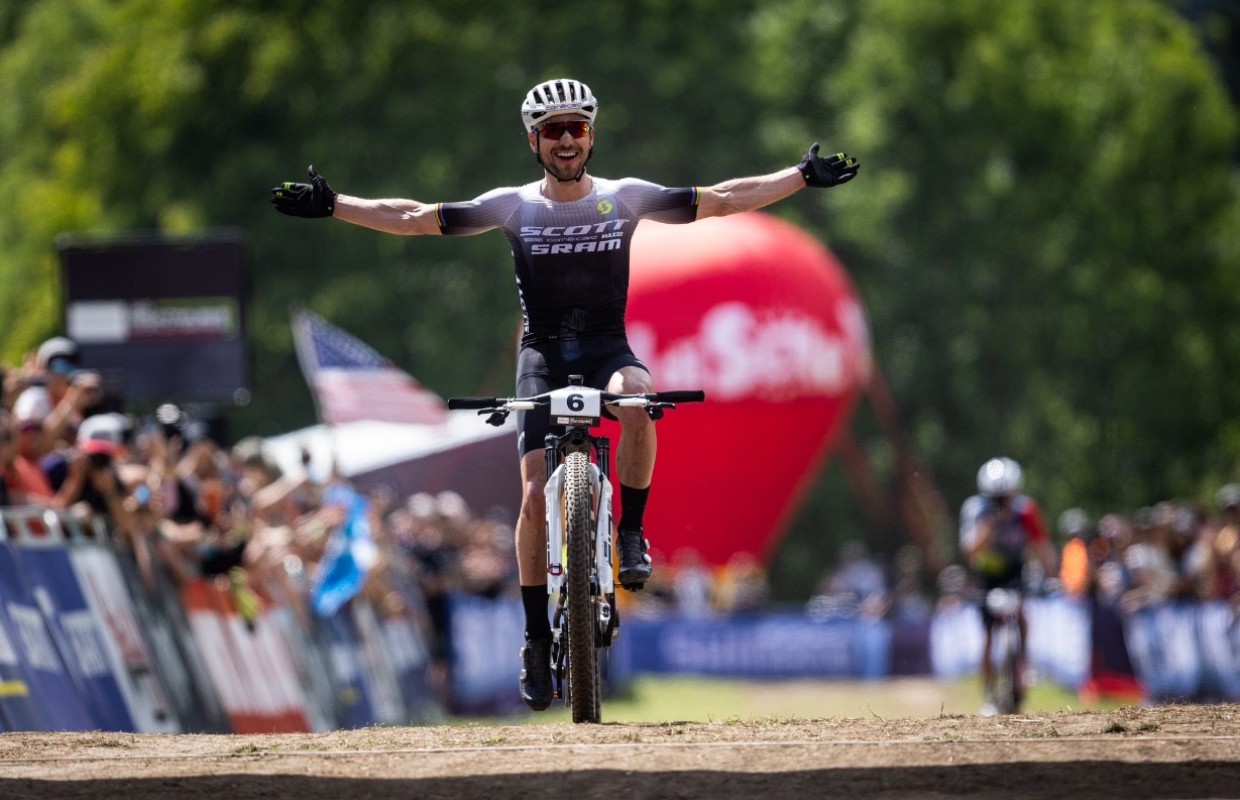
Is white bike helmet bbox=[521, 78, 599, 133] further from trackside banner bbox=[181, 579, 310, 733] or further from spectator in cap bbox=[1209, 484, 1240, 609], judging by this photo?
spectator in cap bbox=[1209, 484, 1240, 609]

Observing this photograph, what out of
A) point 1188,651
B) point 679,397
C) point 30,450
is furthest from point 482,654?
point 679,397

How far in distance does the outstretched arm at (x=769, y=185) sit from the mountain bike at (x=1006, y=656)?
26.2 feet

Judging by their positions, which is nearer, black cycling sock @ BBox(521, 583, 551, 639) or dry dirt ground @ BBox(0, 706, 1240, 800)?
dry dirt ground @ BBox(0, 706, 1240, 800)

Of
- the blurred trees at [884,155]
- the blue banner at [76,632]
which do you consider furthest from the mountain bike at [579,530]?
the blurred trees at [884,155]

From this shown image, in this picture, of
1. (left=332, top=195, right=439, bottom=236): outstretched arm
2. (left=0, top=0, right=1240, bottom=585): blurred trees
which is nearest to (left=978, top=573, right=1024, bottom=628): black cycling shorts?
(left=332, top=195, right=439, bottom=236): outstretched arm

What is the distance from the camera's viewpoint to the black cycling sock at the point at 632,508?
10.4 m

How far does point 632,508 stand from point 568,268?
109cm

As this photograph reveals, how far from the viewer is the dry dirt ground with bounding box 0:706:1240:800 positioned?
7848 mm

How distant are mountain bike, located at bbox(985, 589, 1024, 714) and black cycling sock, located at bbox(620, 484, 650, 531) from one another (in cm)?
803

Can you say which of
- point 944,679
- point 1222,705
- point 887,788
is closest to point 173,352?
point 1222,705

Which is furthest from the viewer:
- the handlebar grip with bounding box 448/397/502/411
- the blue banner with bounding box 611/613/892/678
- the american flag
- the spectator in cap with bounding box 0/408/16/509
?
the blue banner with bounding box 611/613/892/678

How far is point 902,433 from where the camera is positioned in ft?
152

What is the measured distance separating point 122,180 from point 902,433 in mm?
15637

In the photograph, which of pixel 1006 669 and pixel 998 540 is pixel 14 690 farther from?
pixel 998 540
